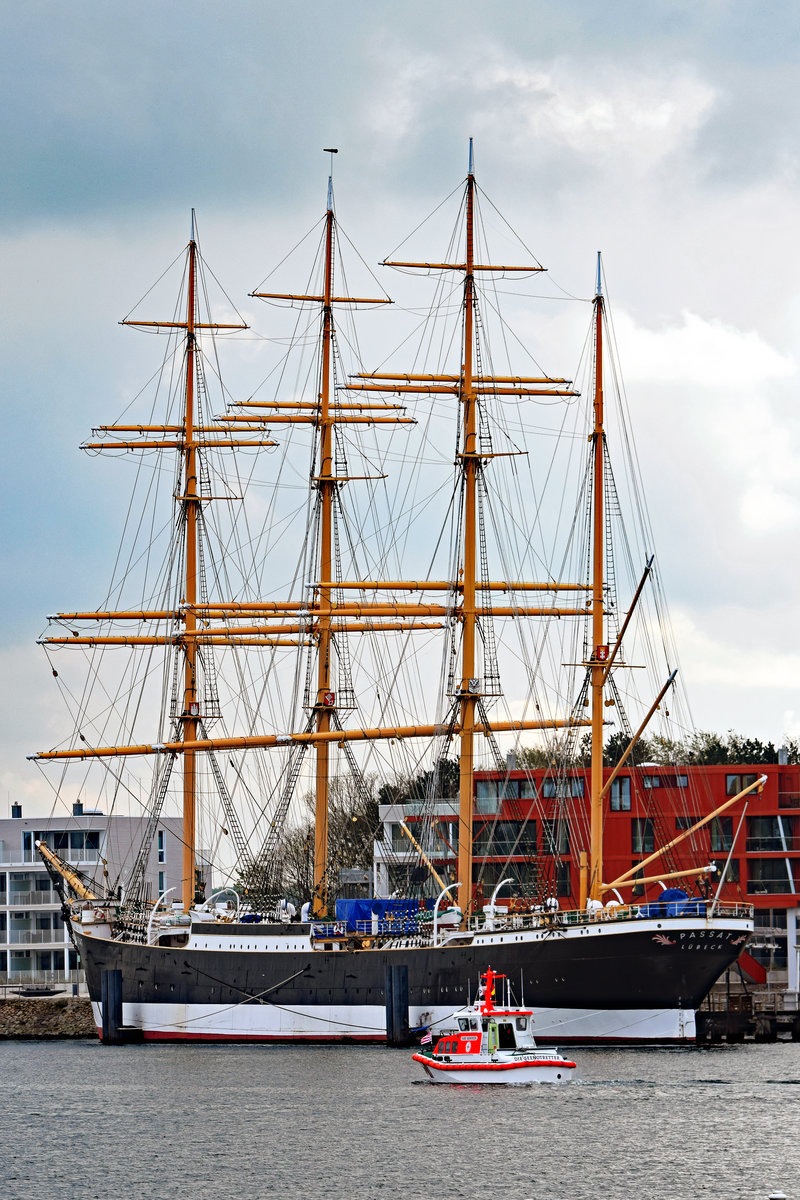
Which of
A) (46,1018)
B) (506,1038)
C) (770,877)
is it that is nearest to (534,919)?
(506,1038)

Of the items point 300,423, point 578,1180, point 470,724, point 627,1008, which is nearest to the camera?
point 578,1180

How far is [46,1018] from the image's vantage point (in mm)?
104188

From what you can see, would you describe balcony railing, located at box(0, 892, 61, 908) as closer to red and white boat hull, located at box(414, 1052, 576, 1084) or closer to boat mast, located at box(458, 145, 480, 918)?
boat mast, located at box(458, 145, 480, 918)

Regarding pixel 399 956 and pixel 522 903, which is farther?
pixel 522 903

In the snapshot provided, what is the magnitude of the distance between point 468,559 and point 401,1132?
40437 millimetres

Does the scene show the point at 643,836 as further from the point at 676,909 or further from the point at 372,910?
the point at 676,909

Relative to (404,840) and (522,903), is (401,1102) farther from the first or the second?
(404,840)

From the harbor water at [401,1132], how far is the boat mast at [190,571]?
26.7 metres

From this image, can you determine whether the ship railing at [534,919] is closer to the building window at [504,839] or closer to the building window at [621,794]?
the building window at [504,839]

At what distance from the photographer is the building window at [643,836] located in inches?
4304

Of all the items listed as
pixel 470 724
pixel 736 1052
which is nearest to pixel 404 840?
pixel 470 724

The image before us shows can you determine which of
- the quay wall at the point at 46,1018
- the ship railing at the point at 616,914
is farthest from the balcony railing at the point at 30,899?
the ship railing at the point at 616,914

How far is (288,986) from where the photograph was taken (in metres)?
88.8

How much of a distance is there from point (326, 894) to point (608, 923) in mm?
21246
